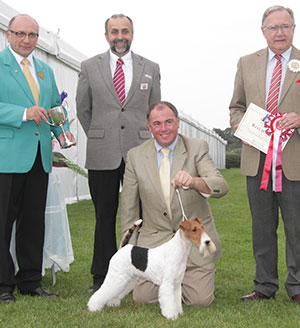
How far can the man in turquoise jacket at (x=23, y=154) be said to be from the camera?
369 cm

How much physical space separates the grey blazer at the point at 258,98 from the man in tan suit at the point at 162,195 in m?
0.40

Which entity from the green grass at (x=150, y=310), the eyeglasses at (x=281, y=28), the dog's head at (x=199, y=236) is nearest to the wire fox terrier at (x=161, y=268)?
the dog's head at (x=199, y=236)

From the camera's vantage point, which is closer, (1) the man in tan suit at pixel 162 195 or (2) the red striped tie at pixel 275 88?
(1) the man in tan suit at pixel 162 195

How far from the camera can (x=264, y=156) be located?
3.75 metres

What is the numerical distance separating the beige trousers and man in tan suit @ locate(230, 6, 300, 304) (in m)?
0.35

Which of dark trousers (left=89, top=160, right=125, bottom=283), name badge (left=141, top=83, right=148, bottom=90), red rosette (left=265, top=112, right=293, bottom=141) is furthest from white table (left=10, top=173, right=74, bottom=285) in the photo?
red rosette (left=265, top=112, right=293, bottom=141)

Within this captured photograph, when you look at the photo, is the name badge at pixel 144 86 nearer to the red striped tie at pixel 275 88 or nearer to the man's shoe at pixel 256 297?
the red striped tie at pixel 275 88

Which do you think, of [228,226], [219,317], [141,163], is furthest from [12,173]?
[228,226]

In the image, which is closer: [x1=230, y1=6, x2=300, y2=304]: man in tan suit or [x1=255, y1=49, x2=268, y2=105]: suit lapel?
[x1=230, y1=6, x2=300, y2=304]: man in tan suit

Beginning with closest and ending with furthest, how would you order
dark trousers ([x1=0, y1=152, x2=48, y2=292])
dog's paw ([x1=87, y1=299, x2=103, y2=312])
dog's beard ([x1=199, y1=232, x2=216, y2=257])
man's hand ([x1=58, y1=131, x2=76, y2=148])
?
dog's beard ([x1=199, y1=232, x2=216, y2=257])
dog's paw ([x1=87, y1=299, x2=103, y2=312])
dark trousers ([x1=0, y1=152, x2=48, y2=292])
man's hand ([x1=58, y1=131, x2=76, y2=148])

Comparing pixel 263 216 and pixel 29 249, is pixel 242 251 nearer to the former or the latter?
pixel 263 216

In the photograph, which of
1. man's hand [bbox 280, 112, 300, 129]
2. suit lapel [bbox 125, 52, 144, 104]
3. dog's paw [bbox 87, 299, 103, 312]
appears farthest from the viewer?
suit lapel [bbox 125, 52, 144, 104]

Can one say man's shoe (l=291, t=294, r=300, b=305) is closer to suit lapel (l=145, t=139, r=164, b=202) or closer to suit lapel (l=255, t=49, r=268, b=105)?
suit lapel (l=145, t=139, r=164, b=202)

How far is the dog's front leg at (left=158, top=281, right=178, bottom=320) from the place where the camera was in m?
3.02
